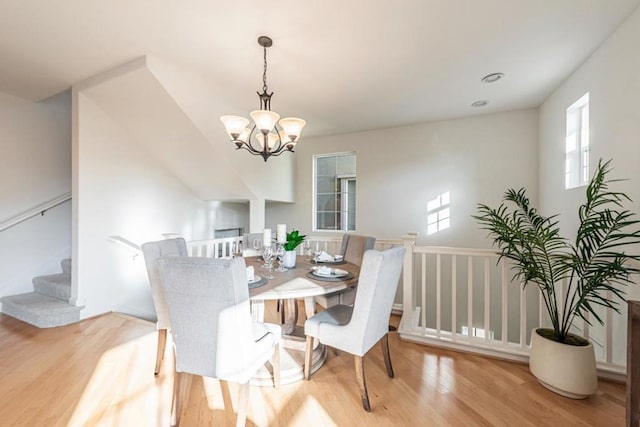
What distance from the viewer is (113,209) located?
11.1 ft

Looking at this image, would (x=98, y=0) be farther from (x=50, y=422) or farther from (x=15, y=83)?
(x=50, y=422)

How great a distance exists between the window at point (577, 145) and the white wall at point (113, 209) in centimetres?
502

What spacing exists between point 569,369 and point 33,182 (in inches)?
225

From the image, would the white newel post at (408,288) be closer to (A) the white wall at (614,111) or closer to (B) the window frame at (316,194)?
(A) the white wall at (614,111)

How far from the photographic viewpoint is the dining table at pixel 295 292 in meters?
1.69

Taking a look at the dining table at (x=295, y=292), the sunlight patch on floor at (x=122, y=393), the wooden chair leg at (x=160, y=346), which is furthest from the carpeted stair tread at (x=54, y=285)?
the dining table at (x=295, y=292)

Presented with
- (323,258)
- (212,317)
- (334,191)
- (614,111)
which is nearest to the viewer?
(212,317)

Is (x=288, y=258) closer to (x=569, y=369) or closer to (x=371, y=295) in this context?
(x=371, y=295)

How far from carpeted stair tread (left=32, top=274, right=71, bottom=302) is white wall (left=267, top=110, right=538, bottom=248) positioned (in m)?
4.05

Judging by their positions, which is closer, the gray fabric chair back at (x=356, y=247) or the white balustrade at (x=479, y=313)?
the white balustrade at (x=479, y=313)

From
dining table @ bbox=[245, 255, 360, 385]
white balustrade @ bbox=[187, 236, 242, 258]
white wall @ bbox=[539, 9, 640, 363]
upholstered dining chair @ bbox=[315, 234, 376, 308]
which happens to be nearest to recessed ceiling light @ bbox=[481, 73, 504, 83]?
white wall @ bbox=[539, 9, 640, 363]

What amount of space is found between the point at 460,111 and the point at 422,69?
1.48 meters

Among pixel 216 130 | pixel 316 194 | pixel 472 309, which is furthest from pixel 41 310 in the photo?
pixel 472 309

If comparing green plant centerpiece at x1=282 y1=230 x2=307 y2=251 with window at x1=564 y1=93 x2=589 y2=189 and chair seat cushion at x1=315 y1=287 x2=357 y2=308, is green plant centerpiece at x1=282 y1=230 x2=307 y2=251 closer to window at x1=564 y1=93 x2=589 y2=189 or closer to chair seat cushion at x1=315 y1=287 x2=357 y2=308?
chair seat cushion at x1=315 y1=287 x2=357 y2=308
